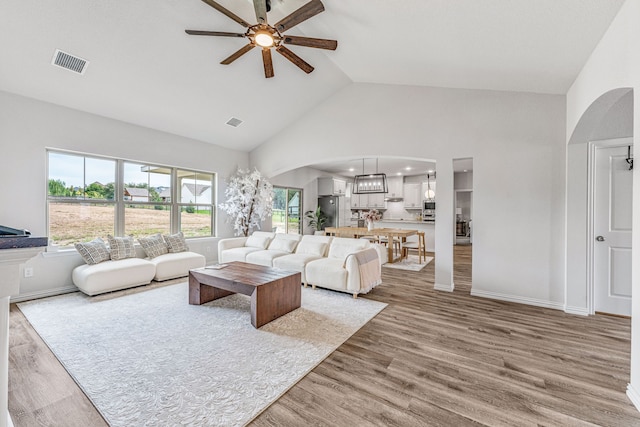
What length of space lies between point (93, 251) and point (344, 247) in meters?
3.86

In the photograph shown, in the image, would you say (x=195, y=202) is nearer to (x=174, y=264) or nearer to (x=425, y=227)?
(x=174, y=264)

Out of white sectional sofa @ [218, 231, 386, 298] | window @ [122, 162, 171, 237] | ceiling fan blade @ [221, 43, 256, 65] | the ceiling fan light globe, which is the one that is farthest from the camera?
window @ [122, 162, 171, 237]

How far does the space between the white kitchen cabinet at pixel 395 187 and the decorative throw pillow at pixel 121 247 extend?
7.73m

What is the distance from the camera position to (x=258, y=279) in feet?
10.7

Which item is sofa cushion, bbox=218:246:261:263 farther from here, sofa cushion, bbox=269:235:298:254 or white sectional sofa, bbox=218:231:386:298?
sofa cushion, bbox=269:235:298:254

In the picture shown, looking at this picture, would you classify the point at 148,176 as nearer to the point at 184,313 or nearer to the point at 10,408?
the point at 184,313

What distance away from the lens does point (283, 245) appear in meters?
5.37

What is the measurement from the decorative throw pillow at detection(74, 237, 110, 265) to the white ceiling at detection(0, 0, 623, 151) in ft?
6.77

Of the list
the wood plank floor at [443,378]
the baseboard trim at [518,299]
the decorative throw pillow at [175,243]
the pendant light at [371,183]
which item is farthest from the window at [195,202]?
the baseboard trim at [518,299]

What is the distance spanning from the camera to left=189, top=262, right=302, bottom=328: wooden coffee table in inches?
118

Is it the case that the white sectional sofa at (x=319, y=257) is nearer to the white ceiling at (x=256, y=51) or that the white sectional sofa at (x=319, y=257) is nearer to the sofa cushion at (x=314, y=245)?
the sofa cushion at (x=314, y=245)

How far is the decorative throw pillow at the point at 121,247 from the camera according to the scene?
442cm

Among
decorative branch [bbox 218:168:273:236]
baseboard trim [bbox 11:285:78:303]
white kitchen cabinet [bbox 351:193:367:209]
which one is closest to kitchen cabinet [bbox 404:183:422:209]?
white kitchen cabinet [bbox 351:193:367:209]

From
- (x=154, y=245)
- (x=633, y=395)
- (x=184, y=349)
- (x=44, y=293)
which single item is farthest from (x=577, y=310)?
(x=44, y=293)
